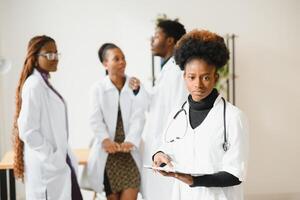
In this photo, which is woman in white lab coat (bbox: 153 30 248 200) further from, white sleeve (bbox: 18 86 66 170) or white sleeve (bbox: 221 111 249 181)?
white sleeve (bbox: 18 86 66 170)

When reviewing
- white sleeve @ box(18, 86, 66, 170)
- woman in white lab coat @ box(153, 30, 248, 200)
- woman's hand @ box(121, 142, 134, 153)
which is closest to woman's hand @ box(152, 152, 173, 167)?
woman in white lab coat @ box(153, 30, 248, 200)

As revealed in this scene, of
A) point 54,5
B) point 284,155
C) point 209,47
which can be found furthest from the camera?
point 284,155

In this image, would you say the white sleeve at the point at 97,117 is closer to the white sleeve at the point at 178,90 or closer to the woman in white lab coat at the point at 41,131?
the woman in white lab coat at the point at 41,131

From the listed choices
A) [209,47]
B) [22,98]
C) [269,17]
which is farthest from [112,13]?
[209,47]

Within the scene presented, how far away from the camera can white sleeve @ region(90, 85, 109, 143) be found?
296 cm

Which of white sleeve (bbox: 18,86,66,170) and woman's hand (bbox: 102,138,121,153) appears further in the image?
woman's hand (bbox: 102,138,121,153)

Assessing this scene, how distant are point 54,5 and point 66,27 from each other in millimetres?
220

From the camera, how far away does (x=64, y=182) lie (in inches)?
106

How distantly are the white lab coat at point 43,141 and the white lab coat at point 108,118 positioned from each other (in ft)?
0.98

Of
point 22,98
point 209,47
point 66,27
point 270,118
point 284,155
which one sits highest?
point 66,27

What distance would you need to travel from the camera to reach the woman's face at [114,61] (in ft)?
9.70

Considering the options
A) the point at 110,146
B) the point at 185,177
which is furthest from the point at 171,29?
the point at 185,177

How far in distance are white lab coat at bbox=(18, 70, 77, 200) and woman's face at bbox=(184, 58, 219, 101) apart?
1188 mm

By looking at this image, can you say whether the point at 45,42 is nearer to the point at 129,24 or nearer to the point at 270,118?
the point at 129,24
